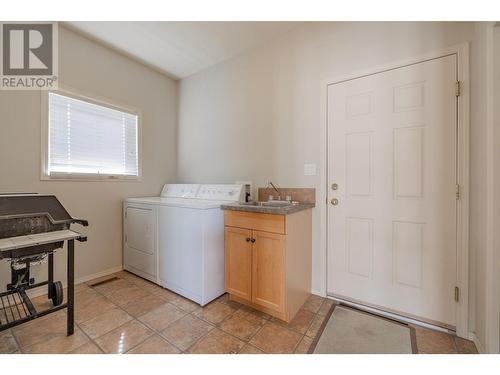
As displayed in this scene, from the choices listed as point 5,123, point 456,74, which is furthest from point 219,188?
point 456,74

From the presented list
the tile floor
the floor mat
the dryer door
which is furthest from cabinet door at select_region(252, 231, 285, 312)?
the dryer door

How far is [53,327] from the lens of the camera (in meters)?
1.56

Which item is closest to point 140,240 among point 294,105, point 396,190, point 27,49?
point 27,49

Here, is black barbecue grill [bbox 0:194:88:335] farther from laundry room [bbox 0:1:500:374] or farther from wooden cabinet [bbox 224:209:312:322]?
wooden cabinet [bbox 224:209:312:322]

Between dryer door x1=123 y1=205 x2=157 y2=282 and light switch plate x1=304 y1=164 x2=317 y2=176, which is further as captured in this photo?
dryer door x1=123 y1=205 x2=157 y2=282

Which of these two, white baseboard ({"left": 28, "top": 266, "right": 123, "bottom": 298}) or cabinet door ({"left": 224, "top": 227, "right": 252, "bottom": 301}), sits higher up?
cabinet door ({"left": 224, "top": 227, "right": 252, "bottom": 301})

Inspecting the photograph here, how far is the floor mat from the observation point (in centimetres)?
137

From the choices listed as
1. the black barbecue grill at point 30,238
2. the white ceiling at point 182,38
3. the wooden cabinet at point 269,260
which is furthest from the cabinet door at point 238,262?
the white ceiling at point 182,38

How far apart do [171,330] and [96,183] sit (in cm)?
177

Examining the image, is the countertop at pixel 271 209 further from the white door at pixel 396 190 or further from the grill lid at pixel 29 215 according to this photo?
the grill lid at pixel 29 215

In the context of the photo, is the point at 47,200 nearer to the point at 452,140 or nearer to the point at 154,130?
the point at 154,130

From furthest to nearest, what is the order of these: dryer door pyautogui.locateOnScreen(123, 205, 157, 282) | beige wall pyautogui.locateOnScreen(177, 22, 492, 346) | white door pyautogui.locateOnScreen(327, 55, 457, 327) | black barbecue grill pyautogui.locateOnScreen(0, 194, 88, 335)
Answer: dryer door pyautogui.locateOnScreen(123, 205, 157, 282)
white door pyautogui.locateOnScreen(327, 55, 457, 327)
beige wall pyautogui.locateOnScreen(177, 22, 492, 346)
black barbecue grill pyautogui.locateOnScreen(0, 194, 88, 335)

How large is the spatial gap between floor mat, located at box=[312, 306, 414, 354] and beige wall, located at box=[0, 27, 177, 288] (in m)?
2.40

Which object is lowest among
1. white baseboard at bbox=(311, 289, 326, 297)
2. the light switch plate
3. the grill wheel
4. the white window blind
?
white baseboard at bbox=(311, 289, 326, 297)
